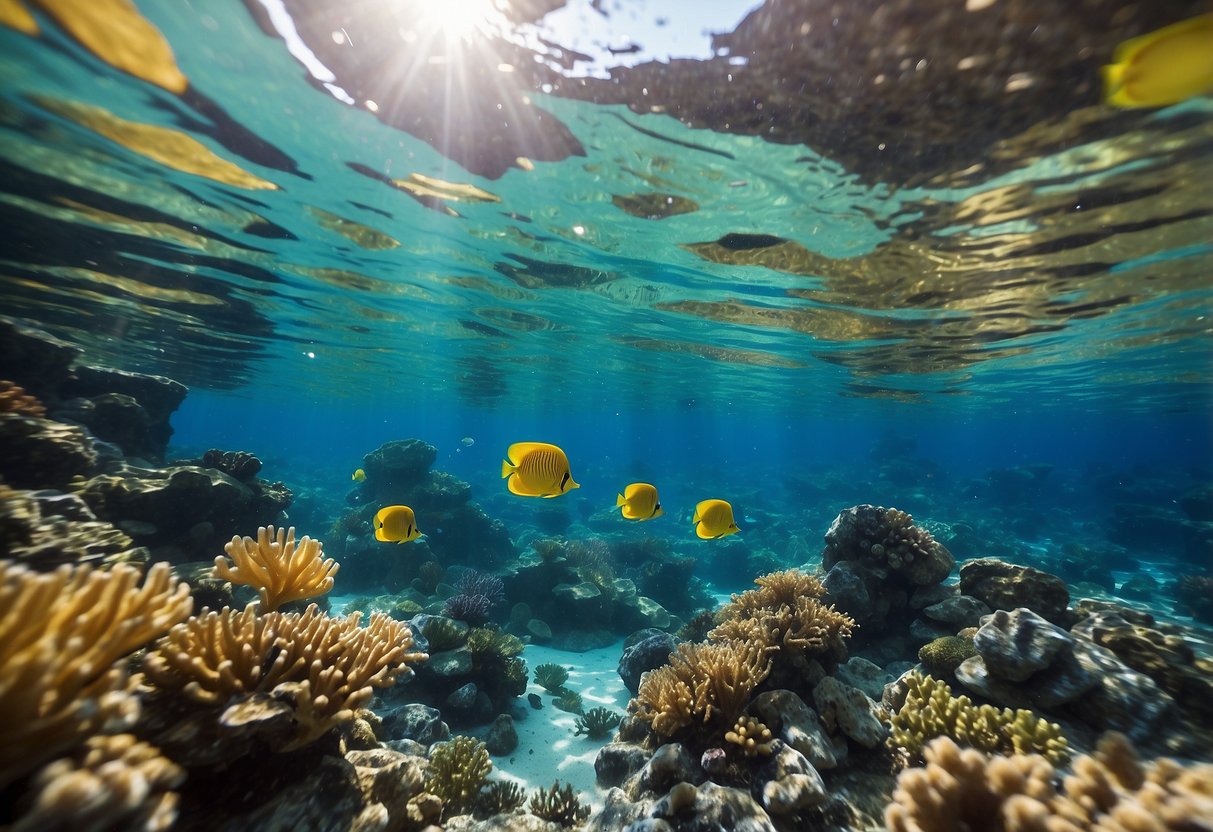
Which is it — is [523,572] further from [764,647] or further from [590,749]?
[764,647]

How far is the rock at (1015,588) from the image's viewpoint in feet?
20.5

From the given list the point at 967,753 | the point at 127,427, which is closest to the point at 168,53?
the point at 127,427

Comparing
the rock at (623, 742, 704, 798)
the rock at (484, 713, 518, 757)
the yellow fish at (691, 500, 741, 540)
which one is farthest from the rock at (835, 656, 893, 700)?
the rock at (484, 713, 518, 757)

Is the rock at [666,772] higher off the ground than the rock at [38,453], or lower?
lower

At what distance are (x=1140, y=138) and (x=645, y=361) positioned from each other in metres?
18.6

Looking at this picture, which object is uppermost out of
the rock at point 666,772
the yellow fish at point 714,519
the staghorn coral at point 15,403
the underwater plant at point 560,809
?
the staghorn coral at point 15,403

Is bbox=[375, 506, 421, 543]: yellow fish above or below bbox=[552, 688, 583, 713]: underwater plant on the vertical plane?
above

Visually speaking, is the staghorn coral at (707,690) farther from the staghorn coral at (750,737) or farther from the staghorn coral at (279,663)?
the staghorn coral at (279,663)

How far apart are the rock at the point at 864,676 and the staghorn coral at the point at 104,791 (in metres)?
6.27

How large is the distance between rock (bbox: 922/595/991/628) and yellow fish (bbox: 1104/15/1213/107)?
285 inches

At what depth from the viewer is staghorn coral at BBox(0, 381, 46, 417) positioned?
6910 millimetres

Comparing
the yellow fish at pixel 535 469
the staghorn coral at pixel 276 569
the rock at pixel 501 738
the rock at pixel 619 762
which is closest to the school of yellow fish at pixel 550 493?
the yellow fish at pixel 535 469

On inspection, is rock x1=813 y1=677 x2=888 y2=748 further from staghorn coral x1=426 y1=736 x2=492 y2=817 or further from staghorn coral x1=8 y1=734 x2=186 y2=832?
staghorn coral x1=8 y1=734 x2=186 y2=832

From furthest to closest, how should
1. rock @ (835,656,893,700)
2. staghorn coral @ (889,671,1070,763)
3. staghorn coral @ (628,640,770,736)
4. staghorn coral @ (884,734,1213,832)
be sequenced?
rock @ (835,656,893,700), staghorn coral @ (628,640,770,736), staghorn coral @ (889,671,1070,763), staghorn coral @ (884,734,1213,832)
